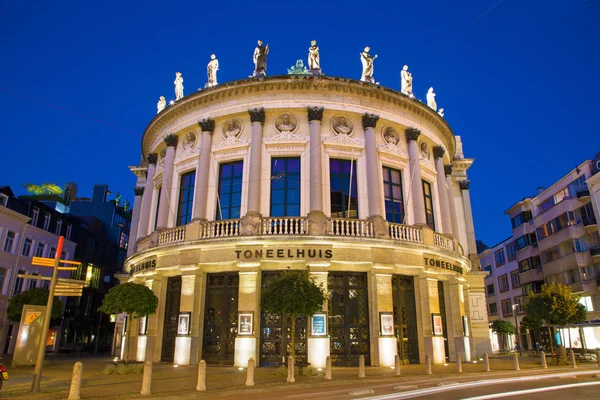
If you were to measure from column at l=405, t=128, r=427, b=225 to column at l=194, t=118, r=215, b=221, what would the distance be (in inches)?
426

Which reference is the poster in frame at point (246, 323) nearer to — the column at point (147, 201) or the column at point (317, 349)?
the column at point (317, 349)

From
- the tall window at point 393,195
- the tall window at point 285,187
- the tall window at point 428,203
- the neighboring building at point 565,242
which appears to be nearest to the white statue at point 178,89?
the tall window at point 285,187

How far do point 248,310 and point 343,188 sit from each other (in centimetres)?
778

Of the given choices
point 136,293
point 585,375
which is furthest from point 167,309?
point 585,375

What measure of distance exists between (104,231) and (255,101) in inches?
1510

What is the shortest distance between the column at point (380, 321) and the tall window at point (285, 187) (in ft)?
17.1

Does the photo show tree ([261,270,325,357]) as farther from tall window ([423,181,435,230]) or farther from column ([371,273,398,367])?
tall window ([423,181,435,230])

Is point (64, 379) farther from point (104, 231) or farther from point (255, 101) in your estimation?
point (104, 231)

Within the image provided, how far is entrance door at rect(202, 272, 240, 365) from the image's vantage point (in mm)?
19969

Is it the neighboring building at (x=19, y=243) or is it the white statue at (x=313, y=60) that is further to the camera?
the neighboring building at (x=19, y=243)

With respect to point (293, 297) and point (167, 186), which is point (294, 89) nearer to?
point (167, 186)

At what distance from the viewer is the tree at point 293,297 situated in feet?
51.2

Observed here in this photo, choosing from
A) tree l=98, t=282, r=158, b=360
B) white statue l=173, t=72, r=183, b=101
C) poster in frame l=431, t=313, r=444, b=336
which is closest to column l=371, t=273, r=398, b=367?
poster in frame l=431, t=313, r=444, b=336

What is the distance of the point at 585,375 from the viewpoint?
16.6 meters
